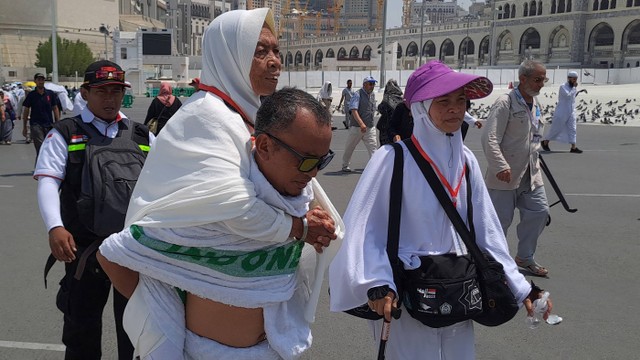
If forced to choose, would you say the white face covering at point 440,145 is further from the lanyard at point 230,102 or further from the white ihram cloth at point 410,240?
the lanyard at point 230,102

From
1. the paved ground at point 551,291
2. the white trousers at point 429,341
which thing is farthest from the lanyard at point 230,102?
the paved ground at point 551,291

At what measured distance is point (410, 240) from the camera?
2.79 metres

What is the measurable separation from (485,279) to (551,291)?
3125 millimetres

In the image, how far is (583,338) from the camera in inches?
178

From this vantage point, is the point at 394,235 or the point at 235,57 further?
the point at 394,235

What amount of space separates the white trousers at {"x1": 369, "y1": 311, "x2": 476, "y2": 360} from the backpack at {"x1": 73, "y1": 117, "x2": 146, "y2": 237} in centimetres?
141

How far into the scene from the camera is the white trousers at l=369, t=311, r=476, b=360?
2742 mm

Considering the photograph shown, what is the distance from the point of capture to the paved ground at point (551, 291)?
4332mm

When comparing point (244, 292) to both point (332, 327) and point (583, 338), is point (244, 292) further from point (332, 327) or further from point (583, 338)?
point (583, 338)

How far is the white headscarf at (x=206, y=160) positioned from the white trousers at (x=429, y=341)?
4.02ft

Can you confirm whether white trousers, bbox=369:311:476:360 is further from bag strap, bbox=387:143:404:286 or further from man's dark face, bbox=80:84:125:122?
man's dark face, bbox=80:84:125:122

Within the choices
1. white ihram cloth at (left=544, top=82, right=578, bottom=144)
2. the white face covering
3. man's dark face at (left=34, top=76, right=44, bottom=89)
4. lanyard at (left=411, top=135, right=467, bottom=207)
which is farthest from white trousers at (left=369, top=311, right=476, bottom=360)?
white ihram cloth at (left=544, top=82, right=578, bottom=144)

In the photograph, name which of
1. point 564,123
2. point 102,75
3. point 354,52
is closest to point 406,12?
point 354,52

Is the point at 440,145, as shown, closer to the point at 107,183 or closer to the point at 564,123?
the point at 107,183
